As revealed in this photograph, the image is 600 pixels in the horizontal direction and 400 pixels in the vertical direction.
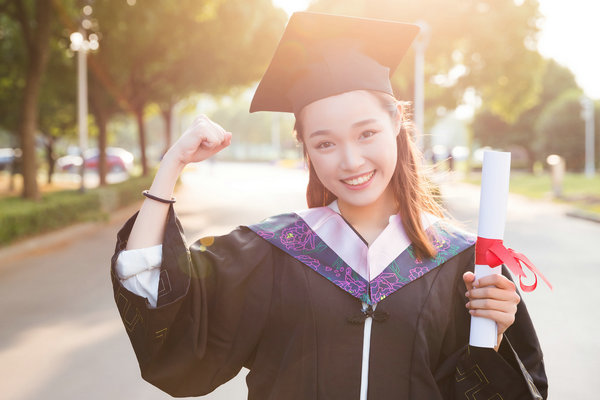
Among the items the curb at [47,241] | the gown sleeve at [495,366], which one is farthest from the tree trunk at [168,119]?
the gown sleeve at [495,366]

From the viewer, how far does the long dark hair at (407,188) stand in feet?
6.55

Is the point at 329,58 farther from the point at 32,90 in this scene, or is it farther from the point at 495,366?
the point at 32,90

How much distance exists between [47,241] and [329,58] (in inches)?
399

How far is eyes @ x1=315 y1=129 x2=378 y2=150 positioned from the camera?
1961 mm

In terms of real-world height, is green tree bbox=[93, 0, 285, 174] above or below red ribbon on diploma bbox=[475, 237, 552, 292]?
above

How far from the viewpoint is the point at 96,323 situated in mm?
5836

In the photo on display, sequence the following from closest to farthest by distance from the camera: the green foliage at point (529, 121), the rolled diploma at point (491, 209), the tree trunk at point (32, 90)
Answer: the rolled diploma at point (491, 209), the tree trunk at point (32, 90), the green foliage at point (529, 121)

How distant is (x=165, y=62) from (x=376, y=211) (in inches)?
886

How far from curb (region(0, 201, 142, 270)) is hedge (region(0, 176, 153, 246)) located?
0.51ft

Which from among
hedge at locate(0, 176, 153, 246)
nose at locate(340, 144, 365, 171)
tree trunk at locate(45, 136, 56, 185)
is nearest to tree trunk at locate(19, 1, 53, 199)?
hedge at locate(0, 176, 153, 246)

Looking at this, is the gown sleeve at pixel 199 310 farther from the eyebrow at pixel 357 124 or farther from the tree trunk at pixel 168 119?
the tree trunk at pixel 168 119

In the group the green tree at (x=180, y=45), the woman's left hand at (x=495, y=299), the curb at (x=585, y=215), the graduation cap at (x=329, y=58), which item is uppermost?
the green tree at (x=180, y=45)

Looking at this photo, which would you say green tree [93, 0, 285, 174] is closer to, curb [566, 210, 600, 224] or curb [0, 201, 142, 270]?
curb [0, 201, 142, 270]

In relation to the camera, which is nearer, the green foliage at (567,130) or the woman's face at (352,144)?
the woman's face at (352,144)
